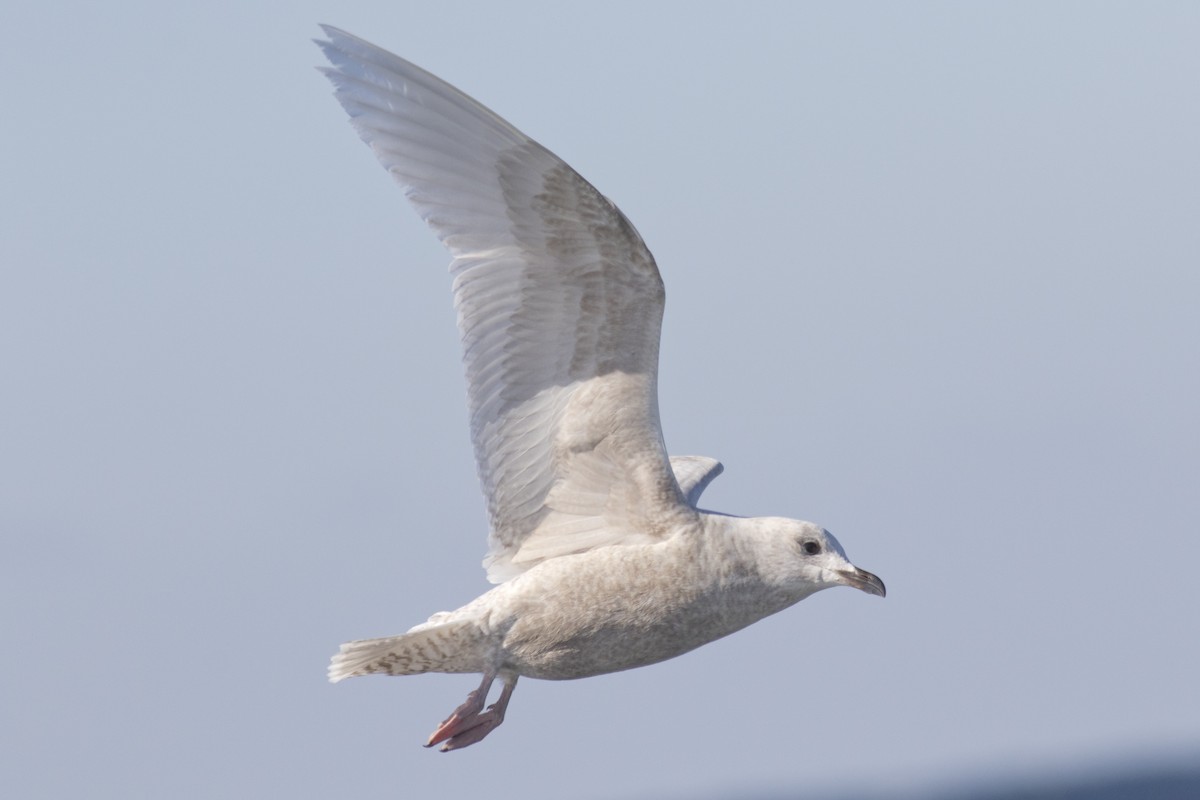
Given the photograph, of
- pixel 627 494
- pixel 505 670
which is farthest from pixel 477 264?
pixel 505 670

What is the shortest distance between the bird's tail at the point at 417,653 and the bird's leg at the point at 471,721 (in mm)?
201

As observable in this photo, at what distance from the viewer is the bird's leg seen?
558 inches

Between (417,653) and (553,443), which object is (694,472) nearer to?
(553,443)

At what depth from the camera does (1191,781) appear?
101 meters

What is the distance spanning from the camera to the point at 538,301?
43.8ft

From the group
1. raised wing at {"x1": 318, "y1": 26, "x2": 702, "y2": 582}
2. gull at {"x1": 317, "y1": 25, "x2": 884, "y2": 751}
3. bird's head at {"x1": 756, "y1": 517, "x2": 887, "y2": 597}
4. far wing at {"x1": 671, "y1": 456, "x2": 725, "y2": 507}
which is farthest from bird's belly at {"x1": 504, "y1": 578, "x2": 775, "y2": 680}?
far wing at {"x1": 671, "y1": 456, "x2": 725, "y2": 507}

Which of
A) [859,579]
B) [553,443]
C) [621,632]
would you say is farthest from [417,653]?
[859,579]

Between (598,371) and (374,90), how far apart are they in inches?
87.7

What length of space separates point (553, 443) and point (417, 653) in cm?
163

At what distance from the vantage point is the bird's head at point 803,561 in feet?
44.8

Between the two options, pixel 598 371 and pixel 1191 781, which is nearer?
pixel 598 371

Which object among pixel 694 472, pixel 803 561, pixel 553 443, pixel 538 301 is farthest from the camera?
pixel 694 472

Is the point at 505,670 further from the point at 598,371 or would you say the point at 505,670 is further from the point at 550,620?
the point at 598,371

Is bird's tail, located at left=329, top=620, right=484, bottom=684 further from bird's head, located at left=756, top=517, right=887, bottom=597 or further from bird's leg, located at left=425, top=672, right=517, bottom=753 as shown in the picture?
bird's head, located at left=756, top=517, right=887, bottom=597
